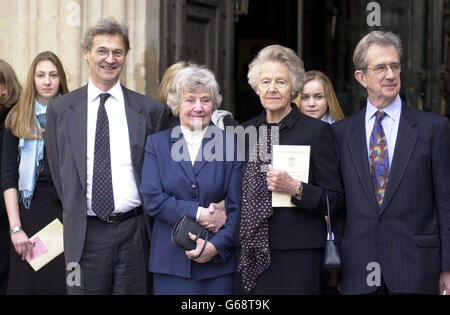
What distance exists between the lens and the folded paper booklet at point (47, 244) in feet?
16.4

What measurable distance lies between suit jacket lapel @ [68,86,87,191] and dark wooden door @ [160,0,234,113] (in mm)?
2330

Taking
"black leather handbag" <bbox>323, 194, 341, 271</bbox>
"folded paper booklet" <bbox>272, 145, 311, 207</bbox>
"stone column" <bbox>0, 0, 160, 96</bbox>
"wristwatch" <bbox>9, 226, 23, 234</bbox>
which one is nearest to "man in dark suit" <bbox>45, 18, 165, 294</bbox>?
"wristwatch" <bbox>9, 226, 23, 234</bbox>

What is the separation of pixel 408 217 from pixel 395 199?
11cm

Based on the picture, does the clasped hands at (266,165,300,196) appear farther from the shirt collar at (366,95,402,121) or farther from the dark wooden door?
the dark wooden door

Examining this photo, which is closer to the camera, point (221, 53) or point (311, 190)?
point (311, 190)

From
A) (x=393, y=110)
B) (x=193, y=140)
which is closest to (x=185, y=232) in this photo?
(x=193, y=140)

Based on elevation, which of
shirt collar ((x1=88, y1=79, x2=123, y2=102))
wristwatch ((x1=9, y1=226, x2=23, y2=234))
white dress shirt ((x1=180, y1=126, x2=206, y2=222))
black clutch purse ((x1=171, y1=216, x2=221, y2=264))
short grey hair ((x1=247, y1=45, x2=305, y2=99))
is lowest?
wristwatch ((x1=9, y1=226, x2=23, y2=234))

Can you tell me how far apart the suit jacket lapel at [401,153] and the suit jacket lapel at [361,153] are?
0.09m

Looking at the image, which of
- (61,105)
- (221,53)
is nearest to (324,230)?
(61,105)

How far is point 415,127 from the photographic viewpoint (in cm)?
411

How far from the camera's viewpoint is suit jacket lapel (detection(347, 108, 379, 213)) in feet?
13.4

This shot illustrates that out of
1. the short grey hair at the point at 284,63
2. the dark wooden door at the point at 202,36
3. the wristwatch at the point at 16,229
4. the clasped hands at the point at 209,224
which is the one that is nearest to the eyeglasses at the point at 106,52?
the short grey hair at the point at 284,63

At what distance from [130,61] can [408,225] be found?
343cm
